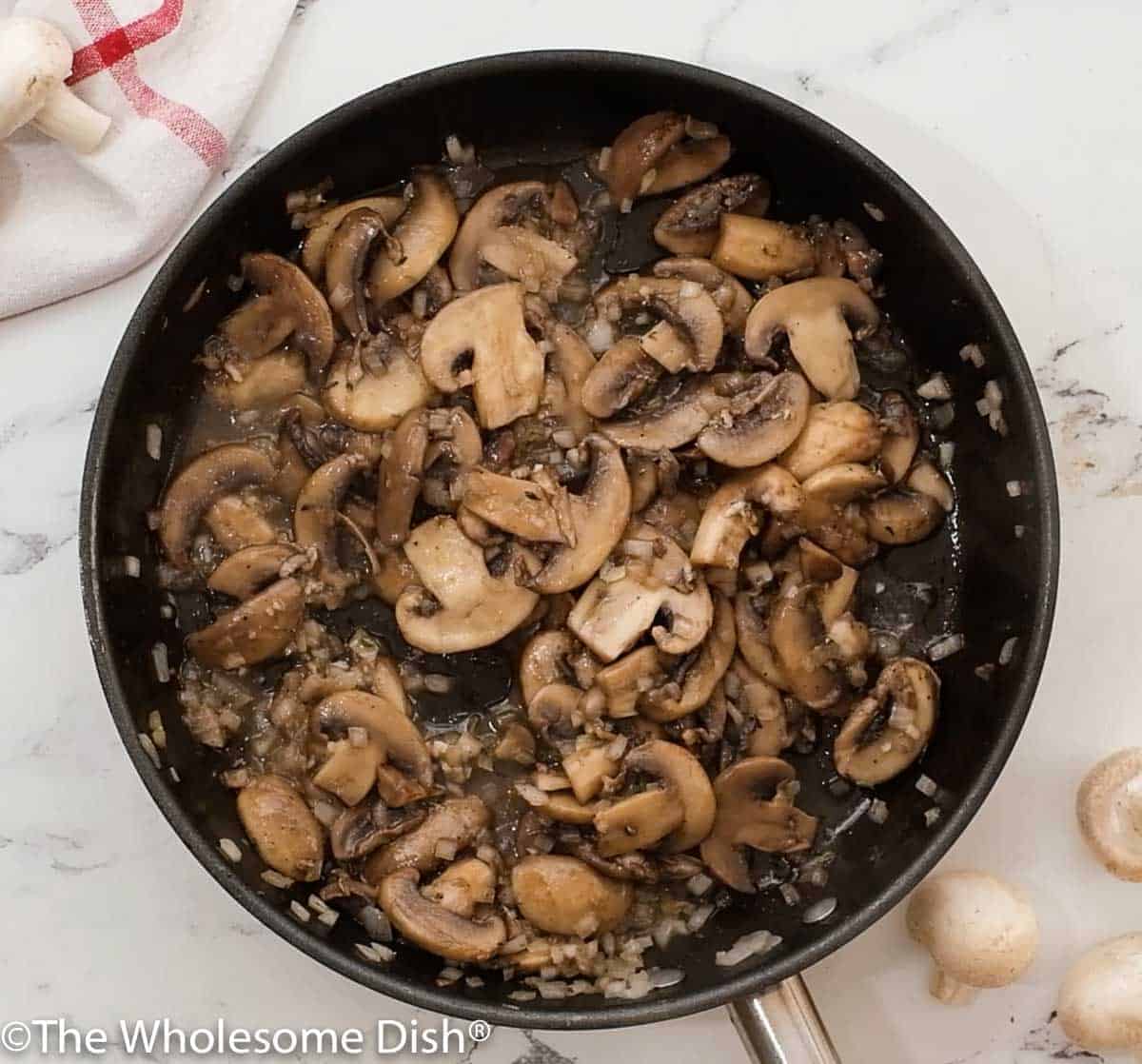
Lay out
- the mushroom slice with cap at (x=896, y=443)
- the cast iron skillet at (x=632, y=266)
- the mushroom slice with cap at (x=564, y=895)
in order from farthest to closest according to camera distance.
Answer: the mushroom slice with cap at (x=896, y=443), the mushroom slice with cap at (x=564, y=895), the cast iron skillet at (x=632, y=266)

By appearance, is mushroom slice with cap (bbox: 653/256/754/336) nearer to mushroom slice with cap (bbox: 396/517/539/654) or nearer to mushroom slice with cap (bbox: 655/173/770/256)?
mushroom slice with cap (bbox: 655/173/770/256)

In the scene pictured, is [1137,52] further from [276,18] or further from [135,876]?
[135,876]

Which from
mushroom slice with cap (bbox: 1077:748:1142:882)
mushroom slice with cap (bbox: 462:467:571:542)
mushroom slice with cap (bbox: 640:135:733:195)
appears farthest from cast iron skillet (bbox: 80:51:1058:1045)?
mushroom slice with cap (bbox: 462:467:571:542)

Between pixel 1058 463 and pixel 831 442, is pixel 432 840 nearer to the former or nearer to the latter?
pixel 831 442

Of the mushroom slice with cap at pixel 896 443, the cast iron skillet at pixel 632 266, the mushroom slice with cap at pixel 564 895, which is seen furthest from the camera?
the mushroom slice with cap at pixel 896 443

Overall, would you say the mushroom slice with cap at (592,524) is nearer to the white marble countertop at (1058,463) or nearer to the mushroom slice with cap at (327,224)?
the mushroom slice with cap at (327,224)

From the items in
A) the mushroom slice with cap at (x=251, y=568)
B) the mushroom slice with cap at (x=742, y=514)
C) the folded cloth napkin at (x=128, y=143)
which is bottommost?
the mushroom slice with cap at (x=742, y=514)

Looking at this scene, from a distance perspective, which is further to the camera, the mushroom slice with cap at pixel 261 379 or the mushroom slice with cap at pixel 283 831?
the mushroom slice with cap at pixel 261 379

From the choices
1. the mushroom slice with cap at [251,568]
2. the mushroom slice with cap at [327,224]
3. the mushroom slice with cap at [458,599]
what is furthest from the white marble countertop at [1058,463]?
the mushroom slice with cap at [458,599]
